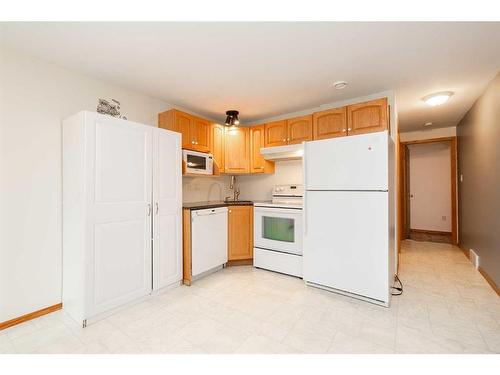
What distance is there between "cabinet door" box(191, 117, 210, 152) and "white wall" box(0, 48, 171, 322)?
127 cm

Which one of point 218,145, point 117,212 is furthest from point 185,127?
point 117,212

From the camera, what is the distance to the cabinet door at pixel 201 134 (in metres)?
3.20

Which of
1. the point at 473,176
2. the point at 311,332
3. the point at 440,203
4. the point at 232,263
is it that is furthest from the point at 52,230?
the point at 440,203

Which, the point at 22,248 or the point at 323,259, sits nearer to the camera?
the point at 22,248

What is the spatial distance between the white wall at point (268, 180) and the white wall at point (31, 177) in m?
2.52

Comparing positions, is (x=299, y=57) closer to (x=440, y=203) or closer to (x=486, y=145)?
(x=486, y=145)

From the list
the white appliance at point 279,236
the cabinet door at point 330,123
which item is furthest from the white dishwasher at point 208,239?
the cabinet door at point 330,123

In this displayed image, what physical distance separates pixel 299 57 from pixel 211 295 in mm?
2442

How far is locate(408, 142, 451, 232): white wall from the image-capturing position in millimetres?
5238

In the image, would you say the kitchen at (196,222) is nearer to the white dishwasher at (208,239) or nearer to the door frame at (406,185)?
the white dishwasher at (208,239)

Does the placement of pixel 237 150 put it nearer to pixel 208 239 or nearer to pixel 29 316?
pixel 208 239

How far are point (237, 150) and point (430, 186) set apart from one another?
4641 millimetres

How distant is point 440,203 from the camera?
5301 mm

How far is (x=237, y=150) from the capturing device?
12.1ft
